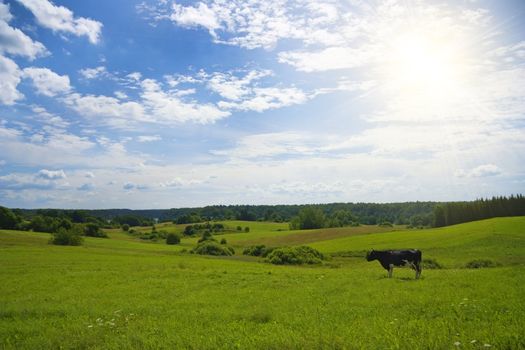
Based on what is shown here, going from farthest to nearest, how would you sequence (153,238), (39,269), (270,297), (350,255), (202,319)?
1. (153,238)
2. (350,255)
3. (39,269)
4. (270,297)
5. (202,319)

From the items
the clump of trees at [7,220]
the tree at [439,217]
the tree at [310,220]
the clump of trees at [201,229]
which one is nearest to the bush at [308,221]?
the tree at [310,220]

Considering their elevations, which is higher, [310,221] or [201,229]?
[310,221]

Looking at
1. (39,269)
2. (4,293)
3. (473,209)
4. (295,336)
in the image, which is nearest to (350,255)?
(39,269)

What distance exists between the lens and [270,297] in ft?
57.4

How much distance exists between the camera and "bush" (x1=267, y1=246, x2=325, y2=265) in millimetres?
52844

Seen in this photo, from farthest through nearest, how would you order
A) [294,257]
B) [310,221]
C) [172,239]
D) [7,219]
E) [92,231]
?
[310,221] < [92,231] < [172,239] < [7,219] < [294,257]

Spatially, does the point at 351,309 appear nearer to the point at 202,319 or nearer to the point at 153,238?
the point at 202,319

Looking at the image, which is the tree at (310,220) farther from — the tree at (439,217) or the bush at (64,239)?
the bush at (64,239)

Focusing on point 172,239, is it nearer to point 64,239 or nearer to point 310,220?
point 64,239

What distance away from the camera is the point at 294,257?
5378 centimetres

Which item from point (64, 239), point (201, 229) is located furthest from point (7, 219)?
point (201, 229)

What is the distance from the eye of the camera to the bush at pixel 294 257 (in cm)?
5284

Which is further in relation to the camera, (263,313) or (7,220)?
(7,220)

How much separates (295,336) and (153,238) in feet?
433
